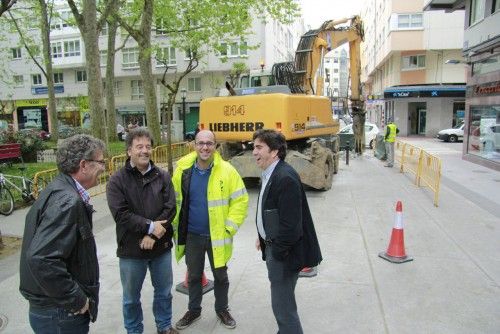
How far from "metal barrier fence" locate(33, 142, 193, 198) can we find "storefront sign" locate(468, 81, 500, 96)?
11185 mm

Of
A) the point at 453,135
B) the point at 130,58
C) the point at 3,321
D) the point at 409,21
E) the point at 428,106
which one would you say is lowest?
the point at 3,321

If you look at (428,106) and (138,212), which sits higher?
(428,106)

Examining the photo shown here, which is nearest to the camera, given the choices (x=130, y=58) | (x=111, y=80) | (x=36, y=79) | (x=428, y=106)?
(x=111, y=80)

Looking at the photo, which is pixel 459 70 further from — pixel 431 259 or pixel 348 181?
pixel 431 259

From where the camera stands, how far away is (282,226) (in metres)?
2.97

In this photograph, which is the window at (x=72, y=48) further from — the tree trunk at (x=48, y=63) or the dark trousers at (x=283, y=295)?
the dark trousers at (x=283, y=295)

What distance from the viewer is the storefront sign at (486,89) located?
1374 cm

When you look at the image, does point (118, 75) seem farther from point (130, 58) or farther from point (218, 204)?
point (218, 204)

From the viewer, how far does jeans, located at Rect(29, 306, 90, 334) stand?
7.30 ft

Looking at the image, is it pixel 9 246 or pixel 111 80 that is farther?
pixel 111 80

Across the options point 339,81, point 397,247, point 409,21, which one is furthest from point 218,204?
point 339,81

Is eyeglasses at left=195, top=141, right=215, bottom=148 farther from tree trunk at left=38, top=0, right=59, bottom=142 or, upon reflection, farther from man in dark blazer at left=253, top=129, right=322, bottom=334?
tree trunk at left=38, top=0, right=59, bottom=142

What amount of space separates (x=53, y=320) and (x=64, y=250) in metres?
0.42

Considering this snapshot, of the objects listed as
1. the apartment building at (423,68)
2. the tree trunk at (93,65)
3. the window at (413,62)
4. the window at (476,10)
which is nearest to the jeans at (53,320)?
the tree trunk at (93,65)
